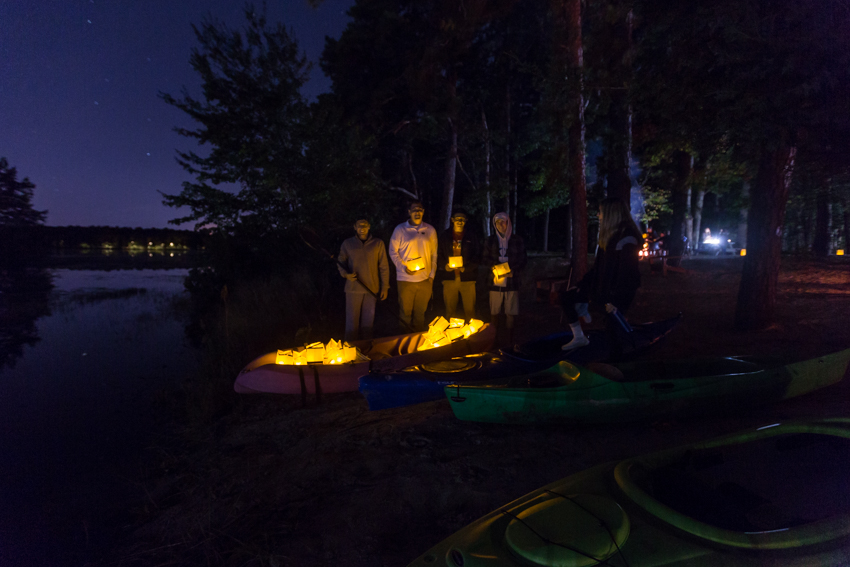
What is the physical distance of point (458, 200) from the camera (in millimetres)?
28141

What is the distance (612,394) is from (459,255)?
10.6ft

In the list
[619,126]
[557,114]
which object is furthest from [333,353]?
[619,126]

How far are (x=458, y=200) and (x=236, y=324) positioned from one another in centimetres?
2123

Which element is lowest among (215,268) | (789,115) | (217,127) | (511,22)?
(215,268)

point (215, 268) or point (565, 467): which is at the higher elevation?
point (215, 268)

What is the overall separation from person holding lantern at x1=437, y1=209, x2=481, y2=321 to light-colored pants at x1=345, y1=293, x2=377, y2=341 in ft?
3.85

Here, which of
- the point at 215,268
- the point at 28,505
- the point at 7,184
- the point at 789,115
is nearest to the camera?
the point at 28,505

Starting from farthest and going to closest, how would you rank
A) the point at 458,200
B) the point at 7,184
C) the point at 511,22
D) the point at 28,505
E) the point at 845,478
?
the point at 458,200 → the point at 7,184 → the point at 511,22 → the point at 28,505 → the point at 845,478

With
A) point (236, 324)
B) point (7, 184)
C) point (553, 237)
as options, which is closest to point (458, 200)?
point (553, 237)

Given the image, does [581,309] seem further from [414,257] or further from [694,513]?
[694,513]

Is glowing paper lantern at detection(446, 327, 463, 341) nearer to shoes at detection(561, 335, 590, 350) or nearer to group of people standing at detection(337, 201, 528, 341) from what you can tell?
group of people standing at detection(337, 201, 528, 341)

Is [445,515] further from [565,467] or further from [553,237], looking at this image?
[553,237]

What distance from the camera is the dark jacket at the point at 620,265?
4.32 metres

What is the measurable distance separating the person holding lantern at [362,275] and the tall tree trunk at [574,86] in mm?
4549
